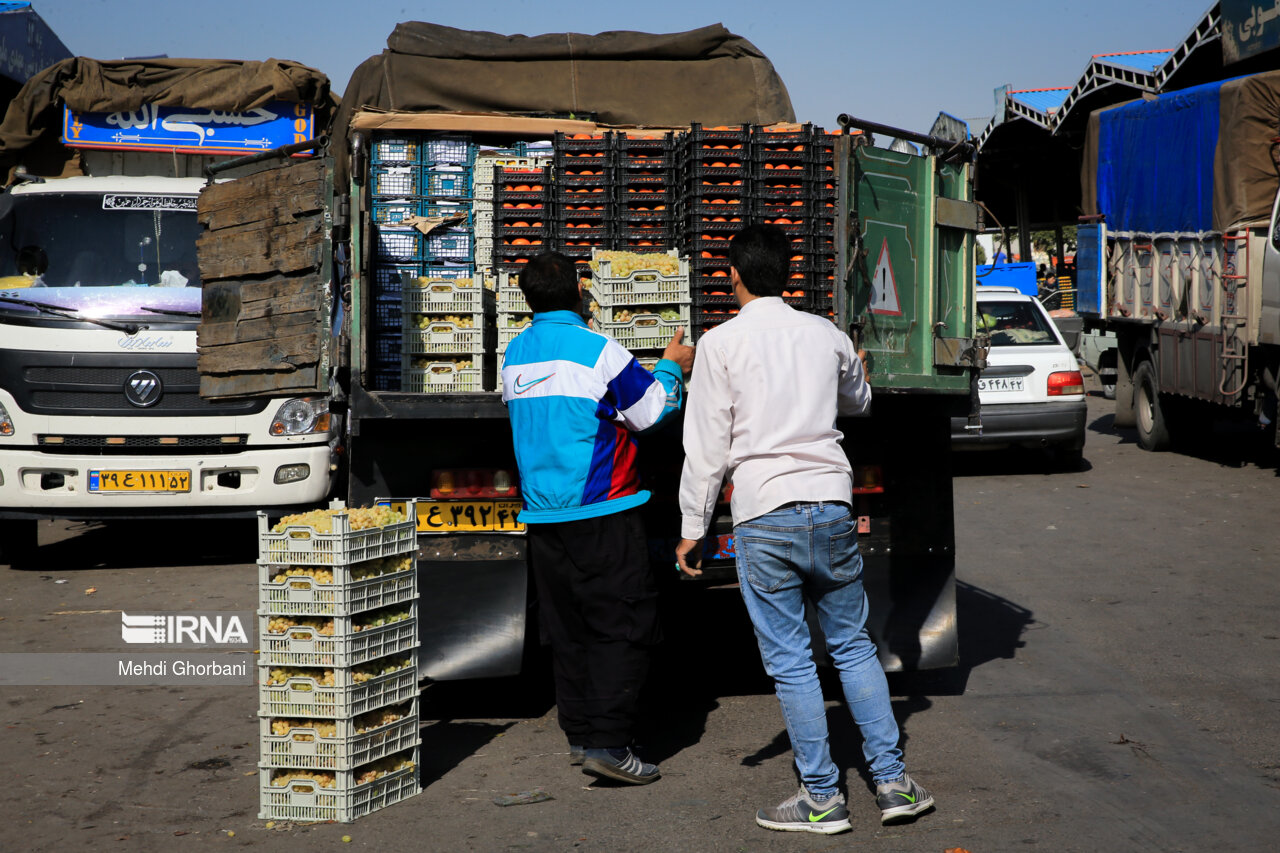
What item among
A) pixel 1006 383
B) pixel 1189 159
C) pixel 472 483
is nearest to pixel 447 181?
pixel 472 483

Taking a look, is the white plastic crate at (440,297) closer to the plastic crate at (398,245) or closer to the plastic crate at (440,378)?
the plastic crate at (440,378)

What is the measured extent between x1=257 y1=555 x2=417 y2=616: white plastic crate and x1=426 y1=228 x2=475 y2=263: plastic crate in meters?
2.66

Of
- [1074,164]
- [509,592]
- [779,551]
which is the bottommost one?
[509,592]

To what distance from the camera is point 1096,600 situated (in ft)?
25.3

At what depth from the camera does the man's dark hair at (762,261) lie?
4449 millimetres

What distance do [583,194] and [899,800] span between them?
3501 mm

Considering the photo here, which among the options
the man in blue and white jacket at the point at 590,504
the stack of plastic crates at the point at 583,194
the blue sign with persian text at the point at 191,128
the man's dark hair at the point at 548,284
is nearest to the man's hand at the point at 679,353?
the man in blue and white jacket at the point at 590,504

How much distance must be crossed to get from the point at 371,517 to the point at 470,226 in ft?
8.50

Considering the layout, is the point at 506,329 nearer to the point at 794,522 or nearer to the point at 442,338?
the point at 442,338

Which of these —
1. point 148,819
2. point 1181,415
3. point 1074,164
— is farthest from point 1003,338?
point 1074,164

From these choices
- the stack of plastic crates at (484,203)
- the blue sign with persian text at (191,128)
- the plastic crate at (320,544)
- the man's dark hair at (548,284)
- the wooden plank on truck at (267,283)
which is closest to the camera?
the plastic crate at (320,544)

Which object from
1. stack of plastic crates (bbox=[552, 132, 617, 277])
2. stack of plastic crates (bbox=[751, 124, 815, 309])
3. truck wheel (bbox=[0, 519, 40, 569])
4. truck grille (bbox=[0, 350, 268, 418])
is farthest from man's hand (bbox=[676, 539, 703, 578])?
truck wheel (bbox=[0, 519, 40, 569])

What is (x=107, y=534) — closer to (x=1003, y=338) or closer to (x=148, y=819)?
(x=148, y=819)

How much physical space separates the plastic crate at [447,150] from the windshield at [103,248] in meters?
2.98
